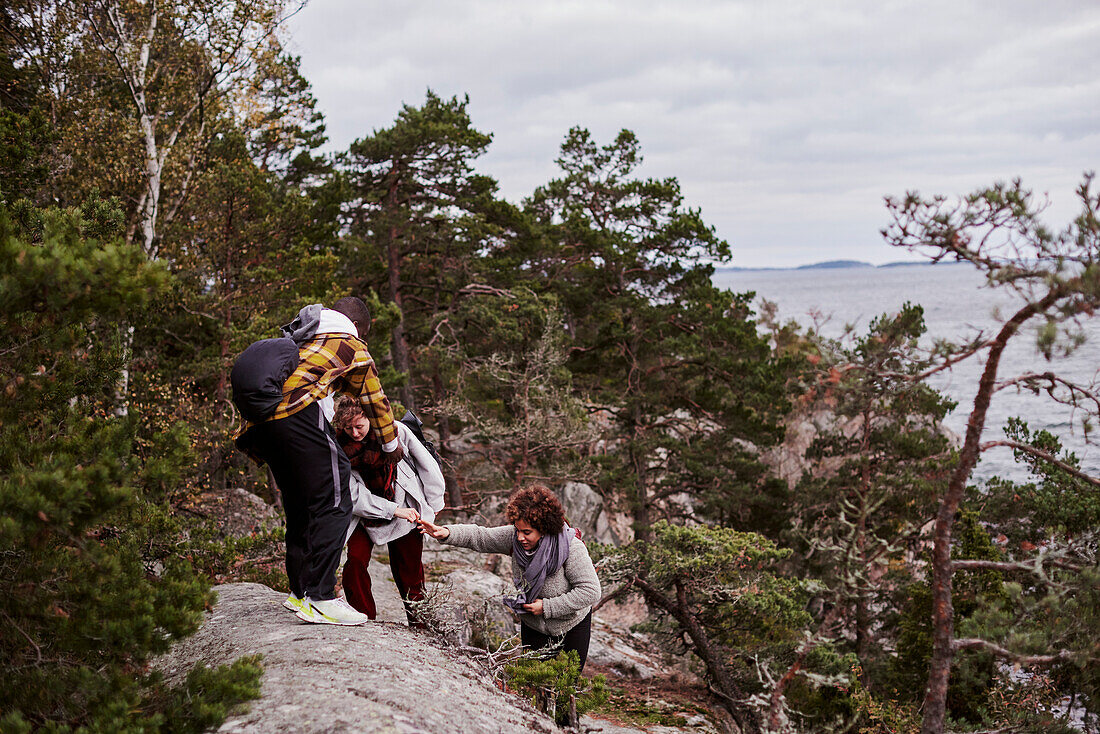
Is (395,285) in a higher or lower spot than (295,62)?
lower

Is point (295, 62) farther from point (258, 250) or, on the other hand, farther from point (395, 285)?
point (258, 250)

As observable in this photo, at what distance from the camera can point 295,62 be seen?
68.8 feet

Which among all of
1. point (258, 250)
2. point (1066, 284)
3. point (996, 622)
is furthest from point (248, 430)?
point (258, 250)

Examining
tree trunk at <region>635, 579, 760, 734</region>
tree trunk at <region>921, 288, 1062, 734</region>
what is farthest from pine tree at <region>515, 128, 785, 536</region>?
tree trunk at <region>921, 288, 1062, 734</region>

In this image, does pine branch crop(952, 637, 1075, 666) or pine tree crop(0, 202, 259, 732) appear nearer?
pine tree crop(0, 202, 259, 732)

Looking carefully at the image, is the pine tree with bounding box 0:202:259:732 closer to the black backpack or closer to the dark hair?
the black backpack

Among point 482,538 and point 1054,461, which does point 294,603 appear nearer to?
point 482,538

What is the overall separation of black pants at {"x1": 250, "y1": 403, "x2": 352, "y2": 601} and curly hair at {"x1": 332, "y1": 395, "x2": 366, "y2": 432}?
0.20 meters

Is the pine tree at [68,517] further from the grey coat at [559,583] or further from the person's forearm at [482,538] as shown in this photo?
the grey coat at [559,583]

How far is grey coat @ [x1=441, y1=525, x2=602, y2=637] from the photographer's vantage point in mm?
5090

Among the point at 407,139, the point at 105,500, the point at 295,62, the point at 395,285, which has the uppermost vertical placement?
the point at 295,62

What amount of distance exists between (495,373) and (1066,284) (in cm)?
1142

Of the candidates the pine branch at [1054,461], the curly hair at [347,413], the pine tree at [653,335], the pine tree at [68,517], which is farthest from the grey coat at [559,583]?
the pine tree at [653,335]

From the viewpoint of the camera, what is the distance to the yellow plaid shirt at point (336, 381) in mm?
4238
